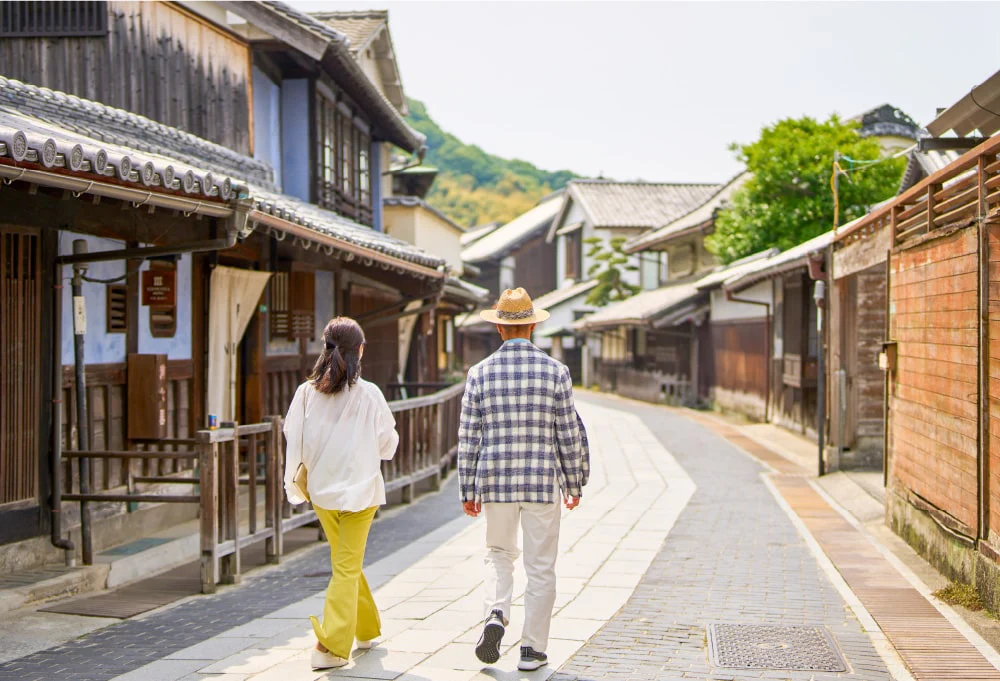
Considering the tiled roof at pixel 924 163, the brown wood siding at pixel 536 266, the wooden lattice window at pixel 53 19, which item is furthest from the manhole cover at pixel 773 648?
the brown wood siding at pixel 536 266

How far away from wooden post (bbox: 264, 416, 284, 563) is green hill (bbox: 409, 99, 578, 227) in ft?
201

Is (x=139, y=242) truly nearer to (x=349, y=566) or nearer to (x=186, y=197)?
(x=186, y=197)

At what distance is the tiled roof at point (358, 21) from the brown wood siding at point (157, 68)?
6.56 meters

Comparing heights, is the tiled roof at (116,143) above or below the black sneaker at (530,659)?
above

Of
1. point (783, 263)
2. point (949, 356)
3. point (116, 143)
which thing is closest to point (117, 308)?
point (116, 143)

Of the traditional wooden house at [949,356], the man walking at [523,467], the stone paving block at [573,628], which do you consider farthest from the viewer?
the traditional wooden house at [949,356]

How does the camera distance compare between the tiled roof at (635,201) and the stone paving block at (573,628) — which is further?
the tiled roof at (635,201)

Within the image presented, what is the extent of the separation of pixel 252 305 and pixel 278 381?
6.82 ft

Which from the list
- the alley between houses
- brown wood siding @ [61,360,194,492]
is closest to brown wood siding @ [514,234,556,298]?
the alley between houses

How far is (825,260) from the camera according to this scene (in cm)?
1559

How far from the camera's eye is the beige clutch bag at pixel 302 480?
19.9 feet

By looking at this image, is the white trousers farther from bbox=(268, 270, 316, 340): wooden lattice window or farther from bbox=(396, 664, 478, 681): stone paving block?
bbox=(268, 270, 316, 340): wooden lattice window

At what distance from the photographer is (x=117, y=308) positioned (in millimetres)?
9094

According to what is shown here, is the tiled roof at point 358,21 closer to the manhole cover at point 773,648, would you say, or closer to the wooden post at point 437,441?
the wooden post at point 437,441
